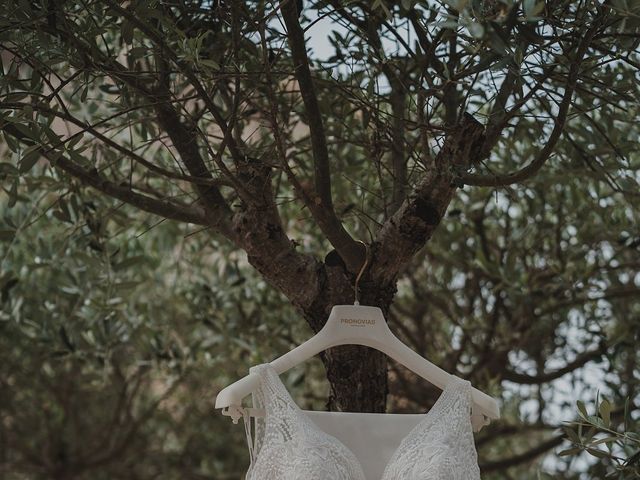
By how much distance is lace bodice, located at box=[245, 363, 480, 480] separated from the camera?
1756 mm

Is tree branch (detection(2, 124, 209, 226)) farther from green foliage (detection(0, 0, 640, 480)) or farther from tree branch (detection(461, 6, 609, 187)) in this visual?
tree branch (detection(461, 6, 609, 187))

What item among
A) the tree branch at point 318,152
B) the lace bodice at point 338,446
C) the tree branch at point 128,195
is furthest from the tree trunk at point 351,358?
the tree branch at point 128,195

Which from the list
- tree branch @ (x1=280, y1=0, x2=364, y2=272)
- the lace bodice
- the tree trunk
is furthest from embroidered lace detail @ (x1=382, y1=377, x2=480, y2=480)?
tree branch @ (x1=280, y1=0, x2=364, y2=272)

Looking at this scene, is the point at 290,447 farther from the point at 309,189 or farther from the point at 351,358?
the point at 309,189

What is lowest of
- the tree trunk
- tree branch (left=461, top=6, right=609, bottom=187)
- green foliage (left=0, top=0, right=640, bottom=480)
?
the tree trunk

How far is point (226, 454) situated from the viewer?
229 inches

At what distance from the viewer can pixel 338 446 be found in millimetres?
1798

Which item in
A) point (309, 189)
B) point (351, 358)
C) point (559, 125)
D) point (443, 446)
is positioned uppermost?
point (309, 189)

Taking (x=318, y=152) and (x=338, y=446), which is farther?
(x=318, y=152)

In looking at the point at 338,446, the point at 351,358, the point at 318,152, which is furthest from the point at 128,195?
the point at 338,446

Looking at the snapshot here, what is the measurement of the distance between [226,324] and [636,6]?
8.31 ft

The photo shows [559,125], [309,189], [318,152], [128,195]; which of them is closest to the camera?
[559,125]

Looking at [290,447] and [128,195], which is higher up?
[128,195]

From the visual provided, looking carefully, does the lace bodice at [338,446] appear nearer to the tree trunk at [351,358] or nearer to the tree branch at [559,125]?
the tree trunk at [351,358]
